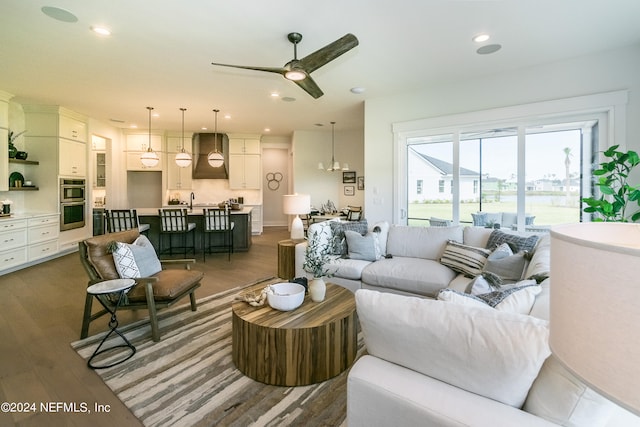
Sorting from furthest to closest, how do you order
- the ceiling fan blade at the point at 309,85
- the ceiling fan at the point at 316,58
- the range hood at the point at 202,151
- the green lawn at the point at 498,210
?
1. the range hood at the point at 202,151
2. the green lawn at the point at 498,210
3. the ceiling fan blade at the point at 309,85
4. the ceiling fan at the point at 316,58

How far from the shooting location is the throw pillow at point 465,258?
2.97 metres

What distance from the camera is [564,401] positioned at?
0.85m

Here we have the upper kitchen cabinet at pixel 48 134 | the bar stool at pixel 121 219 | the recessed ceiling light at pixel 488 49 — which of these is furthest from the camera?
the upper kitchen cabinet at pixel 48 134

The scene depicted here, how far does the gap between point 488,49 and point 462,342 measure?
3794 millimetres

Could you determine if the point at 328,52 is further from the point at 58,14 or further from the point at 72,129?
the point at 72,129

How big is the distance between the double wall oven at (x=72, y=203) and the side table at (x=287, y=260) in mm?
4819

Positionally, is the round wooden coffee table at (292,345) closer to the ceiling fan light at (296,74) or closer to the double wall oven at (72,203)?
the ceiling fan light at (296,74)

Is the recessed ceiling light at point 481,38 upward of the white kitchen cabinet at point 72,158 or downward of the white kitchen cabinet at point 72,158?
upward

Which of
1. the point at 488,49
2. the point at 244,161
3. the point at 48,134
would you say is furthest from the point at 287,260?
the point at 48,134

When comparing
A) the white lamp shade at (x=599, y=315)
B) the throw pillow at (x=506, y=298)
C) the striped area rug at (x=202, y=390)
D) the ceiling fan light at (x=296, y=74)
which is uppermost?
the ceiling fan light at (x=296, y=74)

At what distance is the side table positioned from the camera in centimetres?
418

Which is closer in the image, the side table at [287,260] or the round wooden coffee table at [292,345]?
the round wooden coffee table at [292,345]

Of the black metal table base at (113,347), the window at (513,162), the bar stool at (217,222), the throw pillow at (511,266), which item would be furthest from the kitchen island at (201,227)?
the throw pillow at (511,266)

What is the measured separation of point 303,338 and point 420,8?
9.88ft
